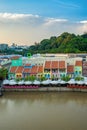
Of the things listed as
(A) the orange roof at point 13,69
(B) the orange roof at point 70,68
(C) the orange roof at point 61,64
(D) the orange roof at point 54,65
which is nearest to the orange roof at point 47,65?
(D) the orange roof at point 54,65

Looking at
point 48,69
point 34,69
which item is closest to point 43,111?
point 48,69

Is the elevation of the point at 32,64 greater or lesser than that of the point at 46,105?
greater

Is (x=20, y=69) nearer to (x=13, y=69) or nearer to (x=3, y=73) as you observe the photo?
(x=13, y=69)

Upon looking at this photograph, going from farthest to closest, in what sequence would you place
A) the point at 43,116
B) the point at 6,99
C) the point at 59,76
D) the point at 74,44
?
the point at 74,44 < the point at 59,76 < the point at 6,99 < the point at 43,116

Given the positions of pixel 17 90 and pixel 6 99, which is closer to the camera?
pixel 6 99

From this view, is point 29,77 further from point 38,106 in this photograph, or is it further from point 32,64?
point 38,106

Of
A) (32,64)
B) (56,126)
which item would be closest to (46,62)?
(32,64)

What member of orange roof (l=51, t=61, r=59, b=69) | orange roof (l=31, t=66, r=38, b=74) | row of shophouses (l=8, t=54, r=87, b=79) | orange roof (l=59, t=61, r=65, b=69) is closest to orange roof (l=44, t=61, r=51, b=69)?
row of shophouses (l=8, t=54, r=87, b=79)
